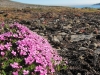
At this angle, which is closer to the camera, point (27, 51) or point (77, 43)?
point (27, 51)

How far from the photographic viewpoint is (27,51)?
336 inches

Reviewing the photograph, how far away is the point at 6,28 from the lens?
1010 centimetres

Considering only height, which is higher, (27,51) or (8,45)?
(8,45)

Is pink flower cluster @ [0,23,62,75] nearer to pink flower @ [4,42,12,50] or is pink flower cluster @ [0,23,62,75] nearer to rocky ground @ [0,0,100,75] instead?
pink flower @ [4,42,12,50]

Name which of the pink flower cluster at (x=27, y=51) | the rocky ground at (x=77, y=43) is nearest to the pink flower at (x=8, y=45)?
the pink flower cluster at (x=27, y=51)

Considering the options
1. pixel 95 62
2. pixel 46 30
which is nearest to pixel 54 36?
pixel 46 30

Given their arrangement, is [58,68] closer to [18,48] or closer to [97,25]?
[18,48]

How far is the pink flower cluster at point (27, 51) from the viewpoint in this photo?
8.11 metres

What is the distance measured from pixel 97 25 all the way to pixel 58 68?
9.23m

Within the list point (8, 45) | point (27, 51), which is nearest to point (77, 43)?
point (27, 51)

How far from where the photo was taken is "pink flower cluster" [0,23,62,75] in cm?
811

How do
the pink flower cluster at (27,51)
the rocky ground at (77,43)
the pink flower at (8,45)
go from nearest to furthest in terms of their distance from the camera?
the pink flower cluster at (27,51), the pink flower at (8,45), the rocky ground at (77,43)

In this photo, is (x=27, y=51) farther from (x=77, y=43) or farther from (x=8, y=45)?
(x=77, y=43)

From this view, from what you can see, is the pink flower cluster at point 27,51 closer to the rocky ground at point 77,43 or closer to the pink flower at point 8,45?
the pink flower at point 8,45
